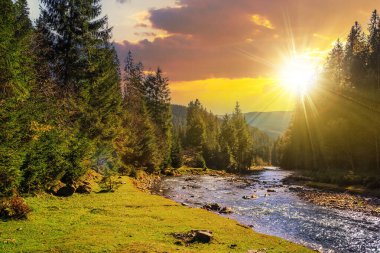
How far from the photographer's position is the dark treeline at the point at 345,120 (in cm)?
7300

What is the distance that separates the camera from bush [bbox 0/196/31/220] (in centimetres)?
2018

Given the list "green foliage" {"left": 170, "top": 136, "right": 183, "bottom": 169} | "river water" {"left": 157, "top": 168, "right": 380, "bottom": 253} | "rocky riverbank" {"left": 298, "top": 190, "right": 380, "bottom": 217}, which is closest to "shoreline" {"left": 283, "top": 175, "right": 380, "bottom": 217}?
"rocky riverbank" {"left": 298, "top": 190, "right": 380, "bottom": 217}

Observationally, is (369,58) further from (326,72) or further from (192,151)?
(192,151)

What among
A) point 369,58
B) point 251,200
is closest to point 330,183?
point 251,200

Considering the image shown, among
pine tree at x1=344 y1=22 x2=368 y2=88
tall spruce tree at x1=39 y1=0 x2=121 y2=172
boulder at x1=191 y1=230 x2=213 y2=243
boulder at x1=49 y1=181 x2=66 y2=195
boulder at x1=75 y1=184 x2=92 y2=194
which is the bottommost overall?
boulder at x1=191 y1=230 x2=213 y2=243

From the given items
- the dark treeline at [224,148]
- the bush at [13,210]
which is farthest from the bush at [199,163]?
the bush at [13,210]

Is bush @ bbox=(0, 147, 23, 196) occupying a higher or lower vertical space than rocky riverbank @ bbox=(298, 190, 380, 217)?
higher

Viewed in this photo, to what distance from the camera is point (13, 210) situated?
2033 centimetres

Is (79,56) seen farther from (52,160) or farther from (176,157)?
(176,157)

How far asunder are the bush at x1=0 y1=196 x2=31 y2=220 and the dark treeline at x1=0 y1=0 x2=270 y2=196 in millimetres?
1075

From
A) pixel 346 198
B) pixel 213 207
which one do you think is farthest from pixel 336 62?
pixel 213 207

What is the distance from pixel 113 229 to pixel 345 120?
2830 inches

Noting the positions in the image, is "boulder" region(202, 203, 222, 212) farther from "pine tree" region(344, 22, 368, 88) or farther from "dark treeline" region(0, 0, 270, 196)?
"pine tree" region(344, 22, 368, 88)

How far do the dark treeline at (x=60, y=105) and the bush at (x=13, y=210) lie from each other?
108 cm
